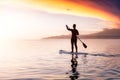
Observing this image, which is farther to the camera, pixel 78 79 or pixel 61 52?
pixel 61 52

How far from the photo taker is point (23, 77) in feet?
46.7

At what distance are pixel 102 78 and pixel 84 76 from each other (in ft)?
3.35

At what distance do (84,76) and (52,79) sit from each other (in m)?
1.71

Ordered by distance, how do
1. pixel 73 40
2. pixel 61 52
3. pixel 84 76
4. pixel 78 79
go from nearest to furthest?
pixel 78 79 → pixel 84 76 → pixel 73 40 → pixel 61 52

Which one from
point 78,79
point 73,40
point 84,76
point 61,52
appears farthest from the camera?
point 61,52

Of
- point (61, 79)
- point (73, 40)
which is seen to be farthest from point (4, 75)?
point (73, 40)

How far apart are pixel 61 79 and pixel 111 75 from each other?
280 cm

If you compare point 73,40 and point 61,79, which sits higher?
point 73,40

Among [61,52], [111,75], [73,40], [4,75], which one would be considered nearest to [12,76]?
[4,75]

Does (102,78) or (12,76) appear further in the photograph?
(12,76)

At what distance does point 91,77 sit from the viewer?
45.5 ft

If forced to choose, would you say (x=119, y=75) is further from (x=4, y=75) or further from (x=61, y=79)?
(x=4, y=75)

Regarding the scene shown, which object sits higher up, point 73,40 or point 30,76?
point 73,40

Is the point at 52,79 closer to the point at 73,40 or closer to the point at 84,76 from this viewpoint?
the point at 84,76
